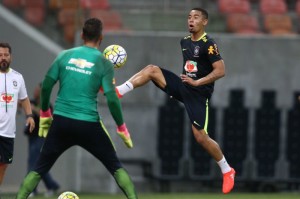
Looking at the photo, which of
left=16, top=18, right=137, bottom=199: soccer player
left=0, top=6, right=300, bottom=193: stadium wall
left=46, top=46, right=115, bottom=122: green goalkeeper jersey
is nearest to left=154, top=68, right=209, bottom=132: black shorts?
left=16, top=18, right=137, bottom=199: soccer player

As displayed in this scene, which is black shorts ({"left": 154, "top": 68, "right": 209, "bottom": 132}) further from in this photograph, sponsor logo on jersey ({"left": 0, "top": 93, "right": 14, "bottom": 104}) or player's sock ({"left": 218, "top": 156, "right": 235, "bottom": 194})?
sponsor logo on jersey ({"left": 0, "top": 93, "right": 14, "bottom": 104})

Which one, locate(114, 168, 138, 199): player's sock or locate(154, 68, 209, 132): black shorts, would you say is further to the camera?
locate(154, 68, 209, 132): black shorts

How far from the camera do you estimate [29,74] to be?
22.9 metres

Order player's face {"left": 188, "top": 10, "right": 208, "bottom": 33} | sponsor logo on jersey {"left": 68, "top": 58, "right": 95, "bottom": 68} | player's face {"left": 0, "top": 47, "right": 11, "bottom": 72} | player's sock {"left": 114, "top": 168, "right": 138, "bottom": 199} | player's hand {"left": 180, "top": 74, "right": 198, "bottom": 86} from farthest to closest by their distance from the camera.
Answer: player's face {"left": 188, "top": 10, "right": 208, "bottom": 33}
player's face {"left": 0, "top": 47, "right": 11, "bottom": 72}
player's hand {"left": 180, "top": 74, "right": 198, "bottom": 86}
player's sock {"left": 114, "top": 168, "right": 138, "bottom": 199}
sponsor logo on jersey {"left": 68, "top": 58, "right": 95, "bottom": 68}

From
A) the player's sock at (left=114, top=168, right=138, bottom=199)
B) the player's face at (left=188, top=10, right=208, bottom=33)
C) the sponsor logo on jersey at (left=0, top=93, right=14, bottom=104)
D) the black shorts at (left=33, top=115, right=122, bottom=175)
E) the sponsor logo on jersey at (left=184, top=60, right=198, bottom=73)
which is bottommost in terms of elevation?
the player's sock at (left=114, top=168, right=138, bottom=199)

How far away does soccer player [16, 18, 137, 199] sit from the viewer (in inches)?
446

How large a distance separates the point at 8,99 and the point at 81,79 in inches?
116

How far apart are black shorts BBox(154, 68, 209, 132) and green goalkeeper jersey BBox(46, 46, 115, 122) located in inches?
113

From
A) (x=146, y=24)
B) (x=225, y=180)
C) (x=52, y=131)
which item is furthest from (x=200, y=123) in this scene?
(x=146, y=24)

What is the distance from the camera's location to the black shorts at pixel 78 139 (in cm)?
1141

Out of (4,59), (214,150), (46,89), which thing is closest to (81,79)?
(46,89)

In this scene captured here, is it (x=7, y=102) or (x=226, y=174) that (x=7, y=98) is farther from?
(x=226, y=174)

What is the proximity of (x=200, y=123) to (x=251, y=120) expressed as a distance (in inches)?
342

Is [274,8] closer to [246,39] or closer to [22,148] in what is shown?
[246,39]
